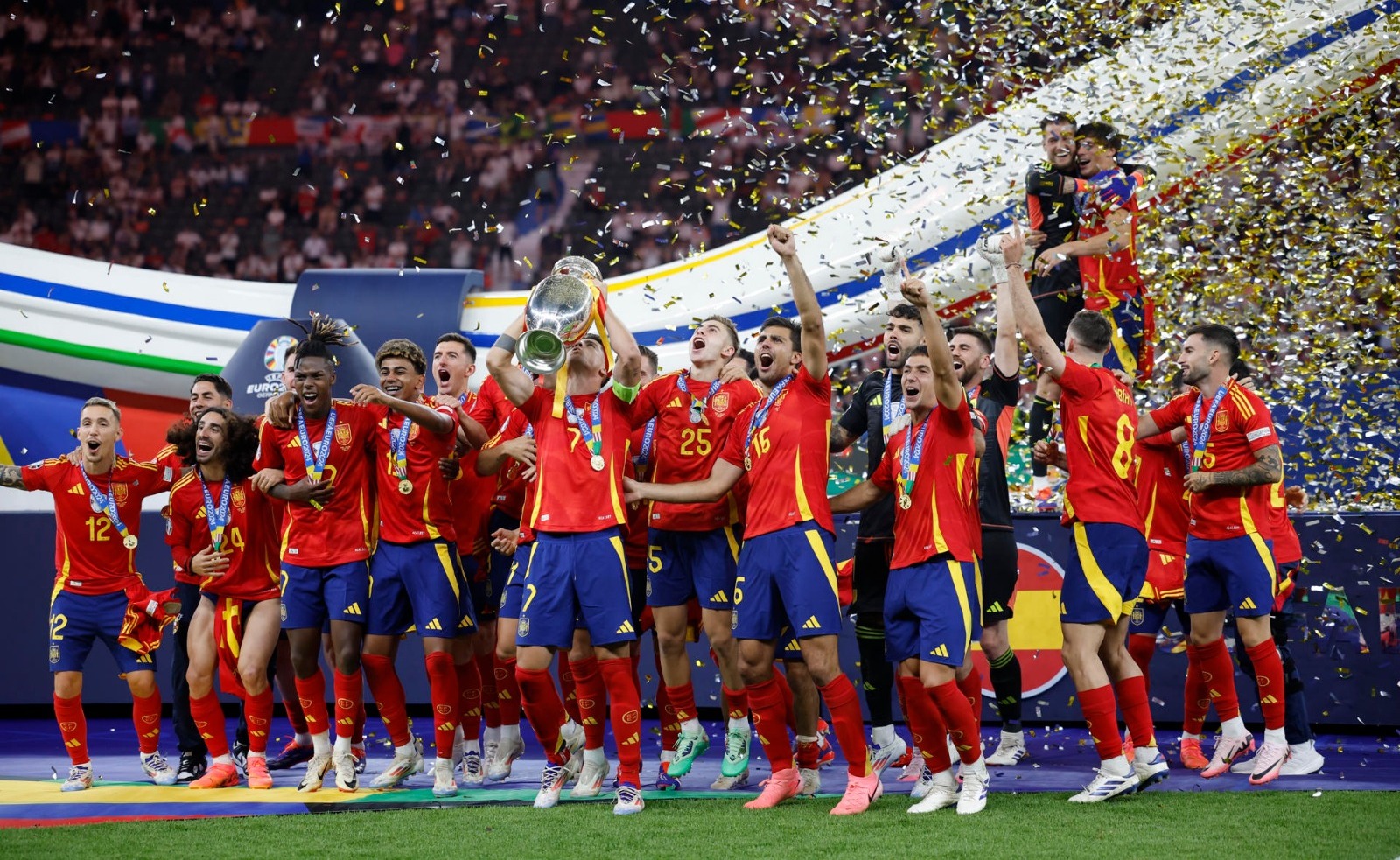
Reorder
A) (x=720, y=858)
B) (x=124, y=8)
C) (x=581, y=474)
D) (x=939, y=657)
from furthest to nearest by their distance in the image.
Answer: (x=124, y=8) → (x=581, y=474) → (x=939, y=657) → (x=720, y=858)

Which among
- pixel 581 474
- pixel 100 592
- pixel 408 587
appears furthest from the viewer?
pixel 100 592

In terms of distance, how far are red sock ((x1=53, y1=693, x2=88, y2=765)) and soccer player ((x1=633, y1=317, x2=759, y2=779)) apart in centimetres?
305

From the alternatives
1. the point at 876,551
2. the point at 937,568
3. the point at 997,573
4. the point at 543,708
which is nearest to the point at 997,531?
the point at 997,573

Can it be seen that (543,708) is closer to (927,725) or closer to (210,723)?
(927,725)

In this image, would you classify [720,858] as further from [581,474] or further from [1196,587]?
[1196,587]

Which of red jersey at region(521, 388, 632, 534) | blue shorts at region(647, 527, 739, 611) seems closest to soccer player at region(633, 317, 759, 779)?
blue shorts at region(647, 527, 739, 611)

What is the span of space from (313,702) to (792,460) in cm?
287

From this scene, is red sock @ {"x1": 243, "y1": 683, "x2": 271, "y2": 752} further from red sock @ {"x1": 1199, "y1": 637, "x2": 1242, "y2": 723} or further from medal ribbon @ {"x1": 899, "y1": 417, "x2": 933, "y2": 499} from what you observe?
red sock @ {"x1": 1199, "y1": 637, "x2": 1242, "y2": 723}

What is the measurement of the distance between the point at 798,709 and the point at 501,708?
178 centimetres

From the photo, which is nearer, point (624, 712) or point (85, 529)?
point (624, 712)

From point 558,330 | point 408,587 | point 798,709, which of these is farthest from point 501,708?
point 558,330

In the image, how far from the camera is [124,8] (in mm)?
19547

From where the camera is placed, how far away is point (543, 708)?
6.55m

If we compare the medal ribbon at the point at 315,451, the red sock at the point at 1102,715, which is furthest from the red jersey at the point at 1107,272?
the medal ribbon at the point at 315,451
